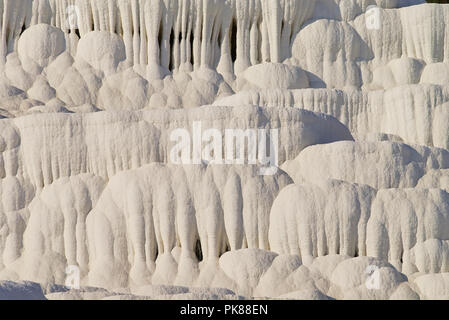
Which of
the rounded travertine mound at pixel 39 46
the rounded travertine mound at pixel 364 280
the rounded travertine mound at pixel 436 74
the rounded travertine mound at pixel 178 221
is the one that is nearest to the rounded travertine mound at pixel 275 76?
the rounded travertine mound at pixel 436 74

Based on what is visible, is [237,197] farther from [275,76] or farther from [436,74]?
[436,74]

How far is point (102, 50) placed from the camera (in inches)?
866

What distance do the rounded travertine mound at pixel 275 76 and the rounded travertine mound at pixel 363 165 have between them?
452 cm

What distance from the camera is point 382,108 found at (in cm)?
1969

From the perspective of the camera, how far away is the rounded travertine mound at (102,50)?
2200cm

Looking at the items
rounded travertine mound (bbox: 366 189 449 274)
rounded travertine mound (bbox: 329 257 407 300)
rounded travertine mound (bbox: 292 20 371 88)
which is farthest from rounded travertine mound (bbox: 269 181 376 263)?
rounded travertine mound (bbox: 292 20 371 88)

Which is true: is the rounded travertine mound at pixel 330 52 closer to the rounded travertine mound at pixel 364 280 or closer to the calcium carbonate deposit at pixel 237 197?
the calcium carbonate deposit at pixel 237 197

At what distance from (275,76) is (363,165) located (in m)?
5.06

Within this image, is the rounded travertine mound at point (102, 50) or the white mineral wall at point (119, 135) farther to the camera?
the rounded travertine mound at point (102, 50)

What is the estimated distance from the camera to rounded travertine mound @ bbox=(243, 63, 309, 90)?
862 inches
